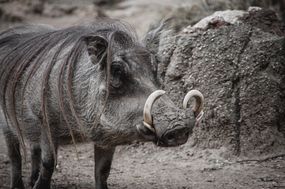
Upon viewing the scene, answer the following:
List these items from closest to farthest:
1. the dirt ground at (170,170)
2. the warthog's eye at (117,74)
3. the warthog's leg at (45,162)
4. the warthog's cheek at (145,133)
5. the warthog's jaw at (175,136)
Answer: the warthog's jaw at (175,136) < the warthog's cheek at (145,133) < the warthog's eye at (117,74) < the warthog's leg at (45,162) < the dirt ground at (170,170)

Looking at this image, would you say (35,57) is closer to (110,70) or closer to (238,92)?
(110,70)

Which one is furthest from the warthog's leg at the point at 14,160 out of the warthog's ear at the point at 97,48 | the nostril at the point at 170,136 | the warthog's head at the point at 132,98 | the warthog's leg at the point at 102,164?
the nostril at the point at 170,136

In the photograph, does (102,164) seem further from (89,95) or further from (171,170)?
(171,170)

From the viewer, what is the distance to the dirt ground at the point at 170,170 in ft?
14.0

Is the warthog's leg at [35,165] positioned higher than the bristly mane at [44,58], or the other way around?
the bristly mane at [44,58]

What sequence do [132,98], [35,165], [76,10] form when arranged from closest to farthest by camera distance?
[132,98] < [35,165] < [76,10]

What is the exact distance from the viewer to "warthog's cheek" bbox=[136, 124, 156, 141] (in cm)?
325

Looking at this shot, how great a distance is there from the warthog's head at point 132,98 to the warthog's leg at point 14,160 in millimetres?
983

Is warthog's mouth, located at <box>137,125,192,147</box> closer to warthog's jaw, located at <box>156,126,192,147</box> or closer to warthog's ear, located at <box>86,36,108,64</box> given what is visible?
warthog's jaw, located at <box>156,126,192,147</box>

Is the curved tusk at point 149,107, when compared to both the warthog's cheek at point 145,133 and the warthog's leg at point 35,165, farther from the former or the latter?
the warthog's leg at point 35,165

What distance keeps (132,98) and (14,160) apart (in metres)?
1.42

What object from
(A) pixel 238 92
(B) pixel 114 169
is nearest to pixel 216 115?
(A) pixel 238 92

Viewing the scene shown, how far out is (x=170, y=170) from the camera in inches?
183

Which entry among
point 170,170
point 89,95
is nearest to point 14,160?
point 89,95
